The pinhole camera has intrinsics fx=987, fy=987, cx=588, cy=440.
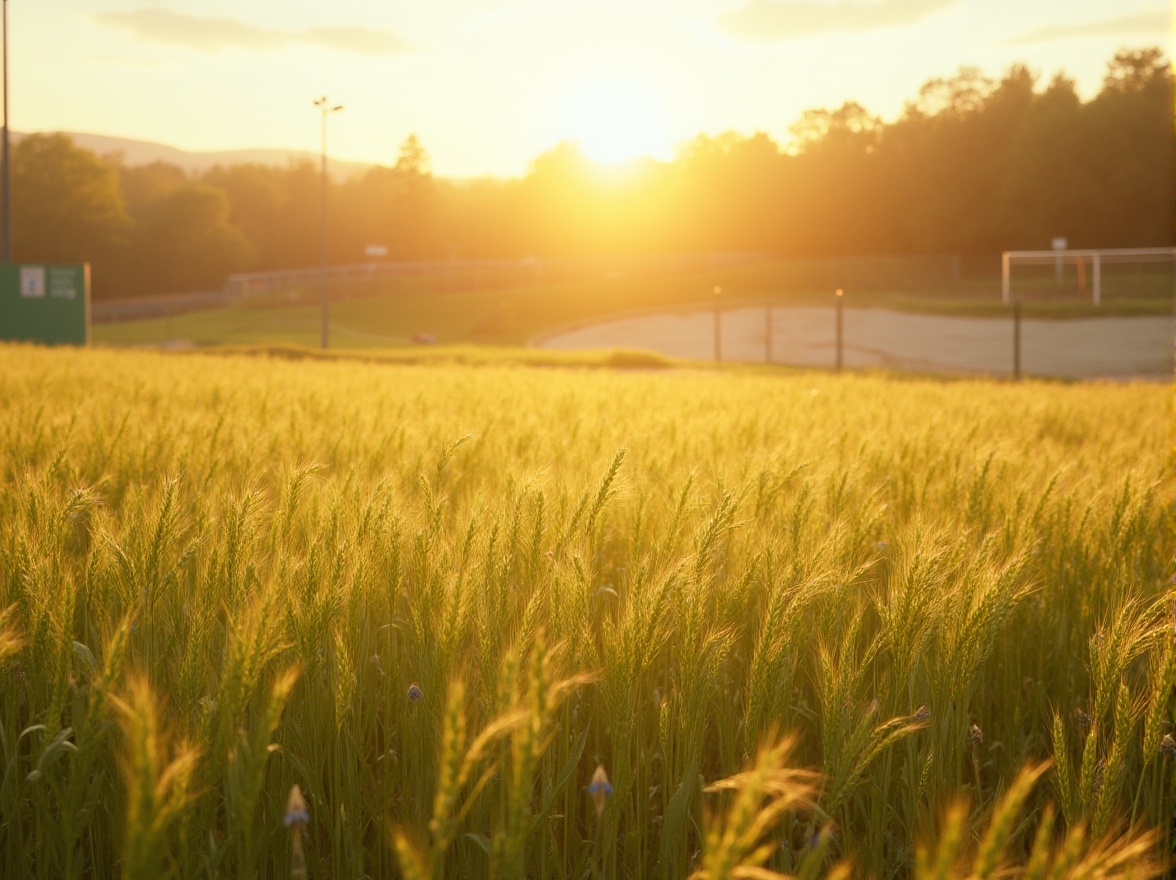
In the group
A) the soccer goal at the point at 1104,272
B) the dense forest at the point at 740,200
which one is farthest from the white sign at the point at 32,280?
the dense forest at the point at 740,200

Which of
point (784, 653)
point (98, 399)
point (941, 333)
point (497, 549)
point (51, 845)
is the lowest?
point (51, 845)

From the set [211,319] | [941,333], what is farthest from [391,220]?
[941,333]

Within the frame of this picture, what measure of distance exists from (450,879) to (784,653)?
701mm

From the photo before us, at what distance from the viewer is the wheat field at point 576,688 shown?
4.24 ft

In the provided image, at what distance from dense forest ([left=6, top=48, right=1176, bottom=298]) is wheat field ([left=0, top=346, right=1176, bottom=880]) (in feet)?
195

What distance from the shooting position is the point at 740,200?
7331 cm

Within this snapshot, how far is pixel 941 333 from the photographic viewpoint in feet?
120

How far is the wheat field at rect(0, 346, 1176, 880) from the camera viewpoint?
1.29m

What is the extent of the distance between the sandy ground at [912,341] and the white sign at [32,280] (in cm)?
1973

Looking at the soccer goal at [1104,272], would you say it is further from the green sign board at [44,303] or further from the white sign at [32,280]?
the white sign at [32,280]

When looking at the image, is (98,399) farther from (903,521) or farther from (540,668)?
(540,668)

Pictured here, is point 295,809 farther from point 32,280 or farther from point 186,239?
point 186,239

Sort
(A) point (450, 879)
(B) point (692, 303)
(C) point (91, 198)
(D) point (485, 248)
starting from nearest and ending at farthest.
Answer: (A) point (450, 879) → (B) point (692, 303) → (C) point (91, 198) → (D) point (485, 248)

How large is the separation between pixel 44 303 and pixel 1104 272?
48347 millimetres
